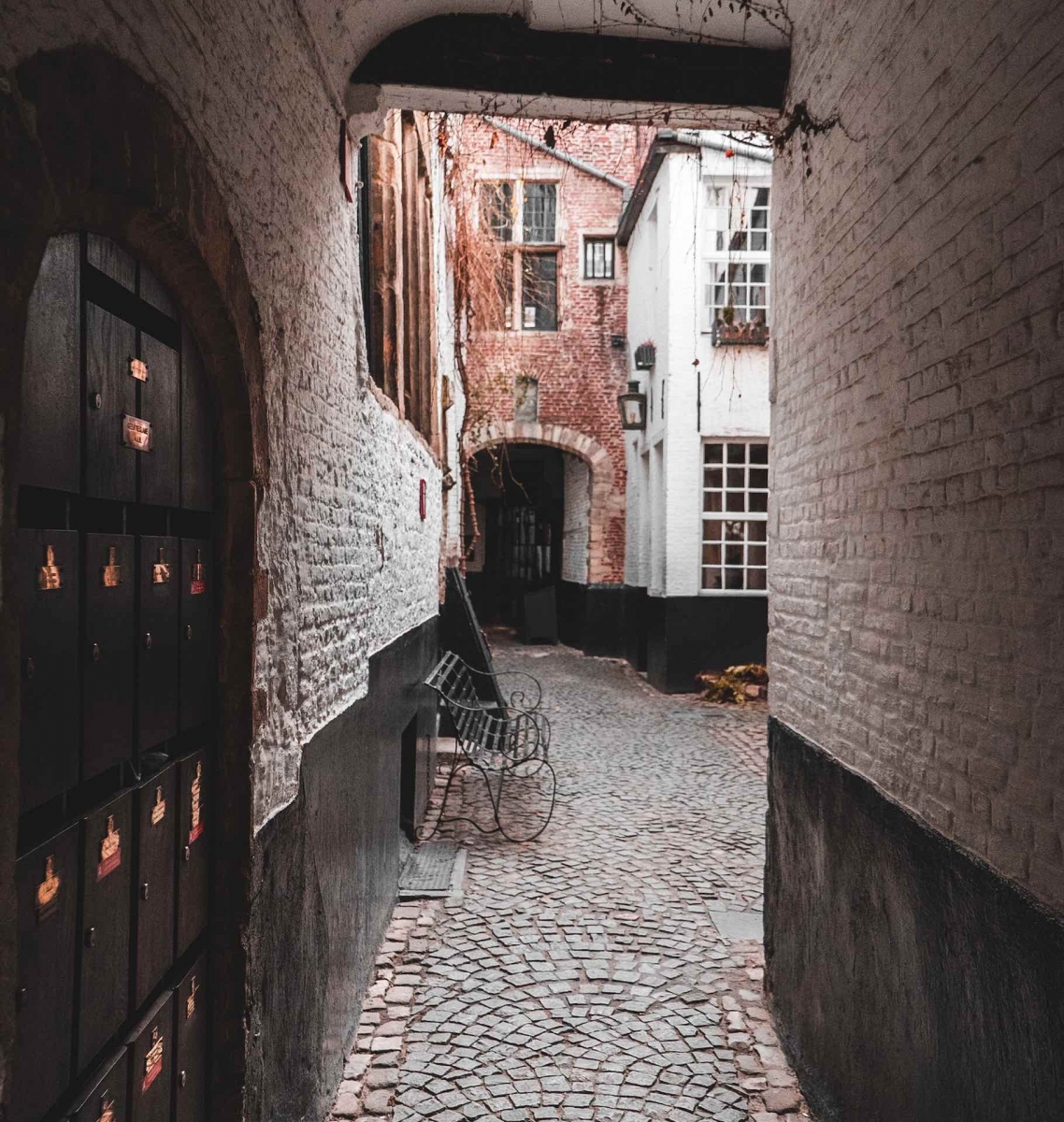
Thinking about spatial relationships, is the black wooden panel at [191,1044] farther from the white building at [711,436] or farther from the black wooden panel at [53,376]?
the white building at [711,436]

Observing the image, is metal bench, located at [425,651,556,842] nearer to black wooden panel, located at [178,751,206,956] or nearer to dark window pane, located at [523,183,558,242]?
black wooden panel, located at [178,751,206,956]

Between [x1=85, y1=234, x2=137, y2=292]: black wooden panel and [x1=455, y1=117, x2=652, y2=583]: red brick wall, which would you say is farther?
[x1=455, y1=117, x2=652, y2=583]: red brick wall

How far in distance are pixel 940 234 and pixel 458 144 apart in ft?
18.4

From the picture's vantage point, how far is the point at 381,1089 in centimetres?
336

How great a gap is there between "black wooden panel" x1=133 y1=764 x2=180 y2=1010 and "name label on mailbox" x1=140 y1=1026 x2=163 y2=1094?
0.09 metres

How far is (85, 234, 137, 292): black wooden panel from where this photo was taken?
155cm

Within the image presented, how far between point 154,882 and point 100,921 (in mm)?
259

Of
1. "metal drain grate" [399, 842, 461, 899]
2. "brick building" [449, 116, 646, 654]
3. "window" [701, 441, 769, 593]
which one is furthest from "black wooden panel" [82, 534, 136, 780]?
"brick building" [449, 116, 646, 654]

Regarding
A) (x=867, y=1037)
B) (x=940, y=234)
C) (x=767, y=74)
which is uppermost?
(x=767, y=74)

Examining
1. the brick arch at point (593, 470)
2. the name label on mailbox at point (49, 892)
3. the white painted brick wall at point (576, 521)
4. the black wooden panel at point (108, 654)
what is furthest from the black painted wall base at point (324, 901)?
the white painted brick wall at point (576, 521)

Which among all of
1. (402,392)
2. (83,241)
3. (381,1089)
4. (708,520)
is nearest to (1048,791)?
(83,241)

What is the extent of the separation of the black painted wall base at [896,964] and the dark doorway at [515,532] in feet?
47.5

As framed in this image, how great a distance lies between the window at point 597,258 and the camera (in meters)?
16.2

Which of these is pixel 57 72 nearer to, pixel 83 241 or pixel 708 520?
pixel 83 241
